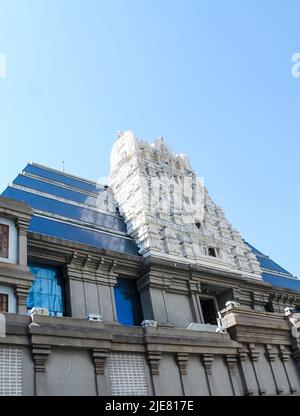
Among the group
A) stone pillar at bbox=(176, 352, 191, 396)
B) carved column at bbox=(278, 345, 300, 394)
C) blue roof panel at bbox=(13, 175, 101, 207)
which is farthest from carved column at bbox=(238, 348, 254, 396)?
Result: blue roof panel at bbox=(13, 175, 101, 207)

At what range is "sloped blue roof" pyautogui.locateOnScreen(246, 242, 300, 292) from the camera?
33.1m

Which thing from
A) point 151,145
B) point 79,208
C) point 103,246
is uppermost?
point 151,145

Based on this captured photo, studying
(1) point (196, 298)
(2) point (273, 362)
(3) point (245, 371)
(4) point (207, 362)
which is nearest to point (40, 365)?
(4) point (207, 362)

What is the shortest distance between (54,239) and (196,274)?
858cm

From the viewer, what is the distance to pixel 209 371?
19.3m

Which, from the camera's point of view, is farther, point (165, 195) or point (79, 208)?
point (165, 195)

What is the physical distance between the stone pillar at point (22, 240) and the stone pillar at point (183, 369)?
752cm

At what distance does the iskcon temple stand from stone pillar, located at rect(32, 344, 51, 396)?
0.03m

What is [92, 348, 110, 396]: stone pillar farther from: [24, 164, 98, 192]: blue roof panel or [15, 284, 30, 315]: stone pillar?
[24, 164, 98, 192]: blue roof panel

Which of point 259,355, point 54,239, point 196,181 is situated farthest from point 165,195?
point 259,355

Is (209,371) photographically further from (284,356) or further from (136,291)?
(136,291)

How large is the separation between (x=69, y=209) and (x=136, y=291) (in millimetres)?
6280

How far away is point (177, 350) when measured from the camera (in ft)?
61.2
